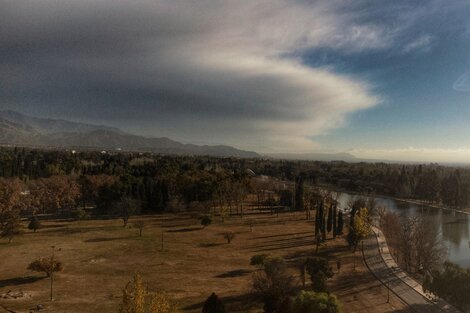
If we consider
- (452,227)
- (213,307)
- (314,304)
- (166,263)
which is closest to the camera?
(314,304)

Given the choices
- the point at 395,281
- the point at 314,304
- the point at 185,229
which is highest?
the point at 314,304

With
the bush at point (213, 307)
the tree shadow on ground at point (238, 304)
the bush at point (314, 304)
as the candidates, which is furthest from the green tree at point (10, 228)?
the bush at point (314, 304)

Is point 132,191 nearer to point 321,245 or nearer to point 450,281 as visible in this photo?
point 321,245

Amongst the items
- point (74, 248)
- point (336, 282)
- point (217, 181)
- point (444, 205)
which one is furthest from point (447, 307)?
point (444, 205)

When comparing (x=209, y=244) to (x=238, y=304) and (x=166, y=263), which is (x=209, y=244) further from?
(x=238, y=304)

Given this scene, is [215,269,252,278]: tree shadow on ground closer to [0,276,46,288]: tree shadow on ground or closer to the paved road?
the paved road

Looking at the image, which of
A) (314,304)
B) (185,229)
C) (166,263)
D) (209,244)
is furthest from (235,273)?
(185,229)

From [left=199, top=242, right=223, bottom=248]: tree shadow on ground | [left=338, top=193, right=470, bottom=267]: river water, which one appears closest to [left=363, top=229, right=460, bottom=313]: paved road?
[left=338, top=193, right=470, bottom=267]: river water
